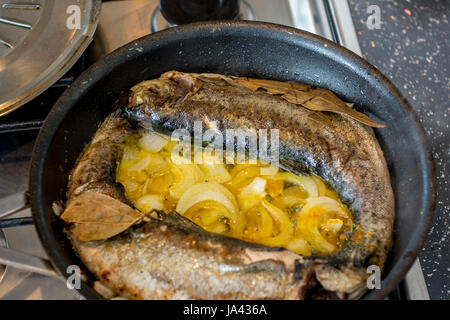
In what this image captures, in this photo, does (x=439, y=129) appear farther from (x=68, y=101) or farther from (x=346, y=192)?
(x=68, y=101)

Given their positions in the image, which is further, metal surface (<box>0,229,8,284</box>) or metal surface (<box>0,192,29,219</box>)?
metal surface (<box>0,229,8,284</box>)

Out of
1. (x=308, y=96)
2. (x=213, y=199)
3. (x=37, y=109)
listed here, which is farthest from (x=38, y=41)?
(x=308, y=96)

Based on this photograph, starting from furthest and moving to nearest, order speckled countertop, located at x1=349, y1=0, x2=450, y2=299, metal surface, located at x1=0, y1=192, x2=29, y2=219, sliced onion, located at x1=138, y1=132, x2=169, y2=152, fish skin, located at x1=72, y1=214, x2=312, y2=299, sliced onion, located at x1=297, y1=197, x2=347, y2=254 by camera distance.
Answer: speckled countertop, located at x1=349, y1=0, x2=450, y2=299 < sliced onion, located at x1=138, y1=132, x2=169, y2=152 < sliced onion, located at x1=297, y1=197, x2=347, y2=254 < metal surface, located at x1=0, y1=192, x2=29, y2=219 < fish skin, located at x1=72, y1=214, x2=312, y2=299

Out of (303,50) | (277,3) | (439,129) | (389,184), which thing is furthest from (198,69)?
(439,129)

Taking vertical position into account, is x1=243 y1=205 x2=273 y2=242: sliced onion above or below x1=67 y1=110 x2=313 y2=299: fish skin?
below

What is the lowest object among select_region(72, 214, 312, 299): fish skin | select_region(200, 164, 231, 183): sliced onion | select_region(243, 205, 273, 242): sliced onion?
select_region(243, 205, 273, 242): sliced onion

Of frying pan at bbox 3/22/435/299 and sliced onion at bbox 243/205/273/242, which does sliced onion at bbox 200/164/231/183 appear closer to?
sliced onion at bbox 243/205/273/242

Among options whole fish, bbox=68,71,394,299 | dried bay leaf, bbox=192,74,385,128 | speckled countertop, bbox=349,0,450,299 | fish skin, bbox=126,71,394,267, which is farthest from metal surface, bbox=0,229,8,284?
speckled countertop, bbox=349,0,450,299
